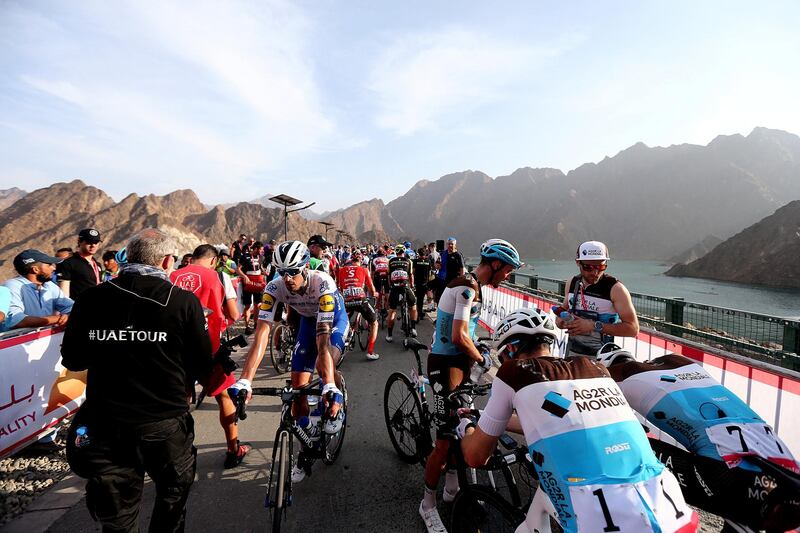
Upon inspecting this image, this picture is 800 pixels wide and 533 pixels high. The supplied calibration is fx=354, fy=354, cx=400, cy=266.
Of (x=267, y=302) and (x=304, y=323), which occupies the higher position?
(x=267, y=302)

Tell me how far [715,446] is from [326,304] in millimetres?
2918

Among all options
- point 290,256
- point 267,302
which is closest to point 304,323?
point 267,302

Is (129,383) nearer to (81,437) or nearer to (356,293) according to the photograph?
(81,437)

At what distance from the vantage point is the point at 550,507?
1736mm

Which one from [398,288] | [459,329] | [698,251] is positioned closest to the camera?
[459,329]

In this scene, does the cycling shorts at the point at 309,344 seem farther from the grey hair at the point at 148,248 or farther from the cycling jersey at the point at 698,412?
the cycling jersey at the point at 698,412

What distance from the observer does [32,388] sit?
12.8ft

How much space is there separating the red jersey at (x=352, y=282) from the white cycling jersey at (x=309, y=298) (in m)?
3.52

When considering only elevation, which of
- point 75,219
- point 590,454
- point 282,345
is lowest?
point 282,345

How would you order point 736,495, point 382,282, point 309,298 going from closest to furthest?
point 736,495
point 309,298
point 382,282

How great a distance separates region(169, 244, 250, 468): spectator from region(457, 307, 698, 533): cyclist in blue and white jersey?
8.58ft

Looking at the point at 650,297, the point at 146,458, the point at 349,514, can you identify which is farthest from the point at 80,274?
the point at 650,297

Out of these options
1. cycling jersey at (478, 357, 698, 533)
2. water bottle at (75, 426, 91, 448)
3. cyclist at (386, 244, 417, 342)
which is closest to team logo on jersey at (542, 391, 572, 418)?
A: cycling jersey at (478, 357, 698, 533)

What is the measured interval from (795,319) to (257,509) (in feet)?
18.8
